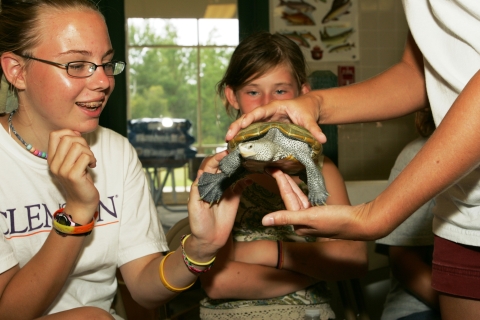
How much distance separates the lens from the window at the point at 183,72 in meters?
3.39

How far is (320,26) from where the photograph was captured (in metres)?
3.29

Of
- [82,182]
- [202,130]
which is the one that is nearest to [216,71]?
[202,130]

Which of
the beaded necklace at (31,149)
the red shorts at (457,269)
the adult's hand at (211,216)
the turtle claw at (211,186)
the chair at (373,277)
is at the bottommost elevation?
the chair at (373,277)

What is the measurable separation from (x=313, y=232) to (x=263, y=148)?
17cm

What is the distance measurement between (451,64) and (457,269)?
1.20 feet

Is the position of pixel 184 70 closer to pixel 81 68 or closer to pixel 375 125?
pixel 375 125

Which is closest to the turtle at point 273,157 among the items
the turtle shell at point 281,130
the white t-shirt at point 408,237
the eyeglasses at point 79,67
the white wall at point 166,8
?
the turtle shell at point 281,130

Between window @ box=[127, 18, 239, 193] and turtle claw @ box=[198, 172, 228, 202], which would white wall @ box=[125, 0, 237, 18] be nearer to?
window @ box=[127, 18, 239, 193]

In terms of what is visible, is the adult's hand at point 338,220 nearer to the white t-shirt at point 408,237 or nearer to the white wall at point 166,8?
the white t-shirt at point 408,237

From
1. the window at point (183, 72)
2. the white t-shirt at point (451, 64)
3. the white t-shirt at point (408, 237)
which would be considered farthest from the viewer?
the window at point (183, 72)

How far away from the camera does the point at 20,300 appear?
3.25 ft

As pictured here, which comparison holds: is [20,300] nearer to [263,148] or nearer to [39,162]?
[39,162]

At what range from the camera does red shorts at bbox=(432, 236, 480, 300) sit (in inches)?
36.2

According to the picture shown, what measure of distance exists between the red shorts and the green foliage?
255 centimetres
